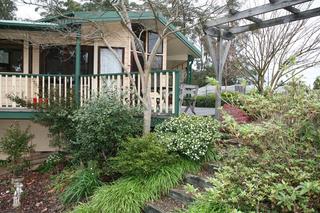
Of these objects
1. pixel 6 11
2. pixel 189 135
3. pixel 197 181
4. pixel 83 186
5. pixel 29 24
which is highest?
pixel 6 11

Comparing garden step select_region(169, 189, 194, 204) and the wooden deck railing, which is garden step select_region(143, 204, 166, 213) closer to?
garden step select_region(169, 189, 194, 204)

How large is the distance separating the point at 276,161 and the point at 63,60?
9626 millimetres

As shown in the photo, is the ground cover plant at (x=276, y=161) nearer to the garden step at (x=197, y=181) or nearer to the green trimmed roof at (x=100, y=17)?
the garden step at (x=197, y=181)

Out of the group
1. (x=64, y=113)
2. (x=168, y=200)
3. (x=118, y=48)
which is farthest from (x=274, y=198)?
(x=118, y=48)

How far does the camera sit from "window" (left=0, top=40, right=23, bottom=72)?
1159cm

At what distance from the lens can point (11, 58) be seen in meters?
11.7

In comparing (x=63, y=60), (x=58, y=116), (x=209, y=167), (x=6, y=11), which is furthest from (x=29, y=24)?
(x=6, y=11)

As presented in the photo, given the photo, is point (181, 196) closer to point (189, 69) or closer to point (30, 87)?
point (30, 87)

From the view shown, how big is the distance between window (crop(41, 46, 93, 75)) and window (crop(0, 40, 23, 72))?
0.80m

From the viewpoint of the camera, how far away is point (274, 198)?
3.25 m

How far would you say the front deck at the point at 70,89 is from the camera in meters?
8.02

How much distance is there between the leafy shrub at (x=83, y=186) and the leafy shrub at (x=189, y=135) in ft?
5.05

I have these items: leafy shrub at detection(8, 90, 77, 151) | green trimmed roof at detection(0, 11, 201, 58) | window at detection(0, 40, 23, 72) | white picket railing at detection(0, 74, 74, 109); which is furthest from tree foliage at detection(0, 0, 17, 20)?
leafy shrub at detection(8, 90, 77, 151)

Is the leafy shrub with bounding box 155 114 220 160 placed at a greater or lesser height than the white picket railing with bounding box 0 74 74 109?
lesser
